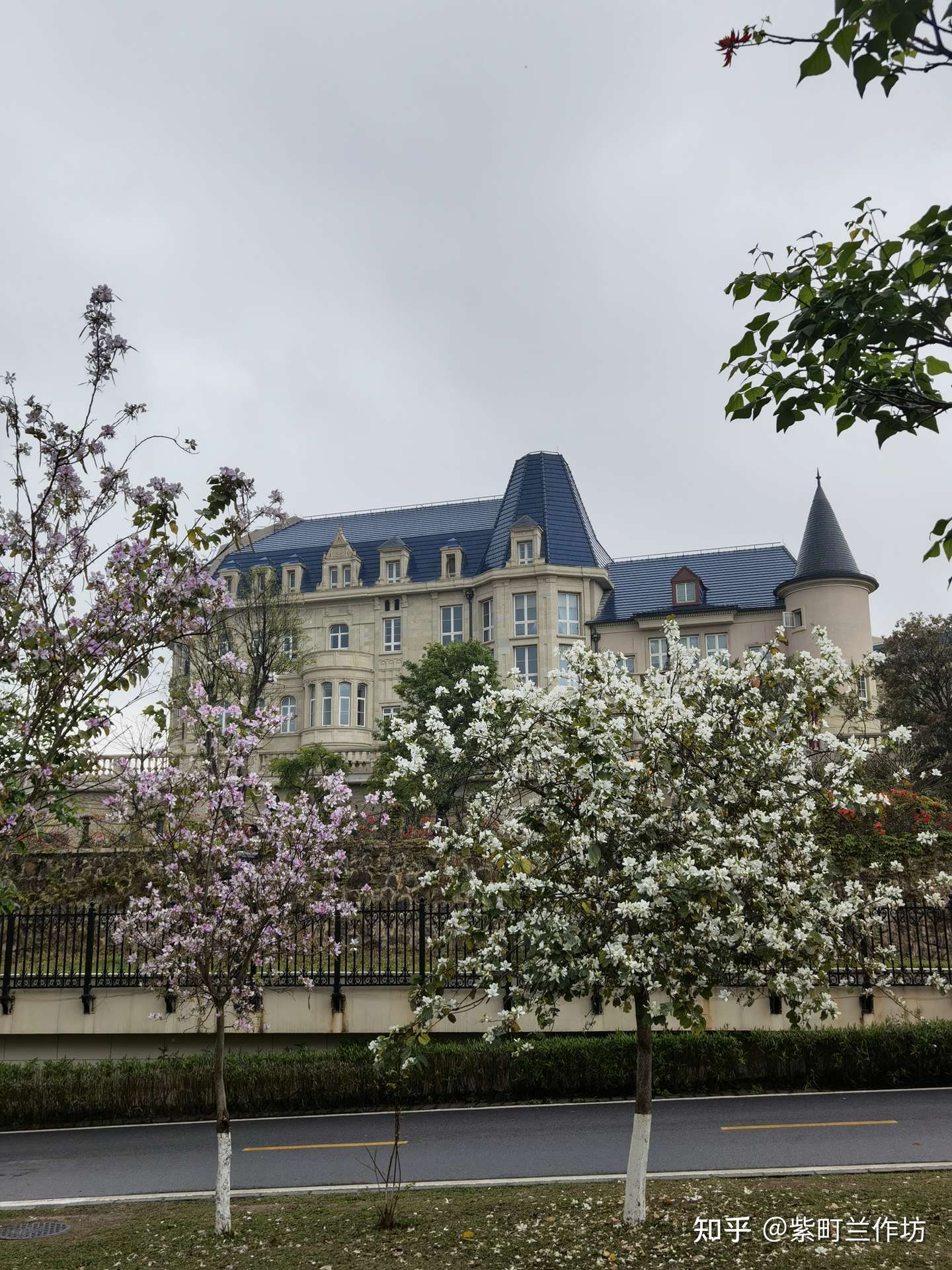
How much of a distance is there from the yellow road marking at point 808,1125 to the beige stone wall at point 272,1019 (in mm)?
3750

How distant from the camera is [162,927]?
1208cm

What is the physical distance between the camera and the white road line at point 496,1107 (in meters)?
16.3

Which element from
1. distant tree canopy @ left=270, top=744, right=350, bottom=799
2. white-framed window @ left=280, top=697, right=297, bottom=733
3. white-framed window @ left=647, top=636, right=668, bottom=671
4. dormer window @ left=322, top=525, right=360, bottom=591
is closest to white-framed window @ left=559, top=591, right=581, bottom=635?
white-framed window @ left=647, top=636, right=668, bottom=671

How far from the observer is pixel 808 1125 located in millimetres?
14266

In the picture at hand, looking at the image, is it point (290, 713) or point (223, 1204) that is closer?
point (223, 1204)

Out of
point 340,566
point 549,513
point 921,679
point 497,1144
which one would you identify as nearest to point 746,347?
point 497,1144

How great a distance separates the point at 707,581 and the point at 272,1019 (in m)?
45.3

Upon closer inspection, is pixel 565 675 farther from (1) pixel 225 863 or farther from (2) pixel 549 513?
(2) pixel 549 513

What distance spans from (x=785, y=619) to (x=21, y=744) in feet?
162

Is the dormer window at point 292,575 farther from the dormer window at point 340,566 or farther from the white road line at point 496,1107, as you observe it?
the white road line at point 496,1107

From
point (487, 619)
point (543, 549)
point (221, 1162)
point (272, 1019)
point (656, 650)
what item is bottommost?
point (221, 1162)

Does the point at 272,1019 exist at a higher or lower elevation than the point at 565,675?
lower

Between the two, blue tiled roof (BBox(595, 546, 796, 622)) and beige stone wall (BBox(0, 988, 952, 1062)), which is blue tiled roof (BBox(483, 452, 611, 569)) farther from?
beige stone wall (BBox(0, 988, 952, 1062))

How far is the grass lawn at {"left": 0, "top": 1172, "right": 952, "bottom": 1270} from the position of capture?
858 cm
